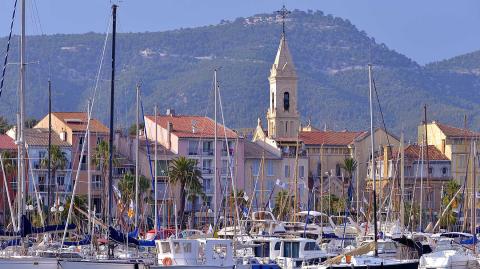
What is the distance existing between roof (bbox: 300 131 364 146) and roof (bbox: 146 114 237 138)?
37.4 ft

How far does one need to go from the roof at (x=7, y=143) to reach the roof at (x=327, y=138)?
90.7ft

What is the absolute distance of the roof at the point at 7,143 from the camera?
105 meters

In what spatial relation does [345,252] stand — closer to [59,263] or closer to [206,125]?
[59,263]

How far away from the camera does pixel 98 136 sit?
10656 cm

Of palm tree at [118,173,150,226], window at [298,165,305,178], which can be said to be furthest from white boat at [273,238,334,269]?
window at [298,165,305,178]

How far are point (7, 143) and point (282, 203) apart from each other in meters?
21.6

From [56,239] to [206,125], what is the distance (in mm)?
49530

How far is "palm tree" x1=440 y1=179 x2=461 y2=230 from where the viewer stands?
323 feet

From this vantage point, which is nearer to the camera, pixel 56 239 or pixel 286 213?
pixel 56 239

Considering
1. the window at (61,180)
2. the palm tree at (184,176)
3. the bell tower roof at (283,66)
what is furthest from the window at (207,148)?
the bell tower roof at (283,66)

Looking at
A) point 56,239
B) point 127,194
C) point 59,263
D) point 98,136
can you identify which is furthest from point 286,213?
point 59,263

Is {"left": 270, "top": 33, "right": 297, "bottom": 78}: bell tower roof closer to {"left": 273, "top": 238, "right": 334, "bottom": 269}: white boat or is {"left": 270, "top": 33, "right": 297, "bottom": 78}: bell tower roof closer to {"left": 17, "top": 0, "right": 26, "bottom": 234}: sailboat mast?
{"left": 273, "top": 238, "right": 334, "bottom": 269}: white boat

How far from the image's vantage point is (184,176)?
103 m

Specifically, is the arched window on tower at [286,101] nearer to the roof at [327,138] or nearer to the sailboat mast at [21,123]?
the roof at [327,138]
